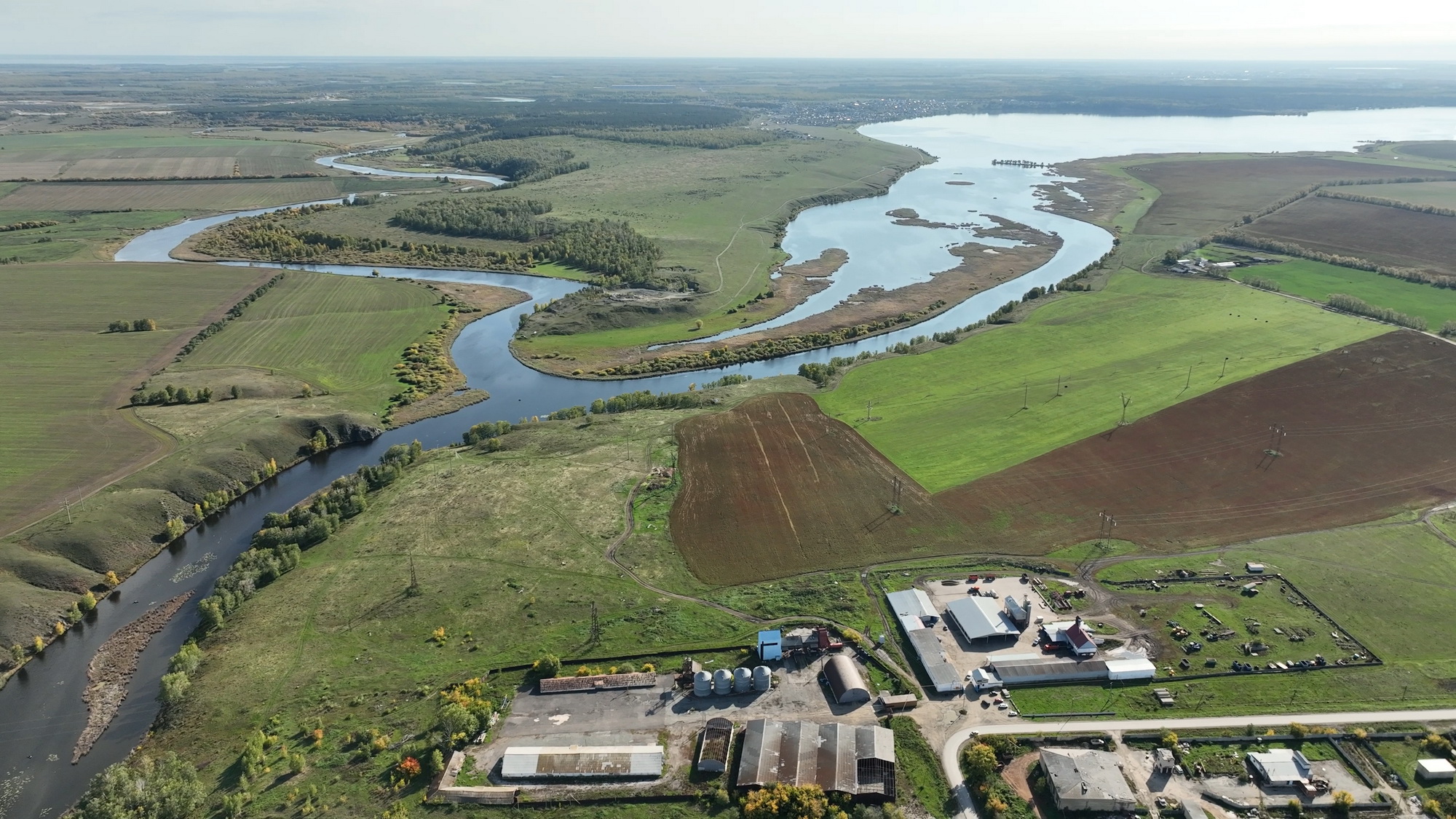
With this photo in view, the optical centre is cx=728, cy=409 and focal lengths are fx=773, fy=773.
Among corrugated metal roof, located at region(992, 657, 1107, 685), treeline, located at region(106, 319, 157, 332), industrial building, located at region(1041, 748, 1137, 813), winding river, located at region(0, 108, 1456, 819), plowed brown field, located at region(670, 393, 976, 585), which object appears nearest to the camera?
industrial building, located at region(1041, 748, 1137, 813)

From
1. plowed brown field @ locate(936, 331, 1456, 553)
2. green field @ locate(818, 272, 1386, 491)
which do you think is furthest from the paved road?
green field @ locate(818, 272, 1386, 491)

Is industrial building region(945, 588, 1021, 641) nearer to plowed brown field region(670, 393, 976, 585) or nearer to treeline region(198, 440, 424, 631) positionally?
plowed brown field region(670, 393, 976, 585)

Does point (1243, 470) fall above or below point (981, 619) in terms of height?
above

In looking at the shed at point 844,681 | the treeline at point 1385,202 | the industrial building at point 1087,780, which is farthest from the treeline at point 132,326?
the treeline at point 1385,202

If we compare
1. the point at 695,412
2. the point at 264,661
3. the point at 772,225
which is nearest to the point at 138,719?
the point at 264,661

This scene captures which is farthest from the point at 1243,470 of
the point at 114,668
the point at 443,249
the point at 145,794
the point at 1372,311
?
the point at 443,249

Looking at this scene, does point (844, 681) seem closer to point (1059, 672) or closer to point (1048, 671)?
point (1048, 671)
